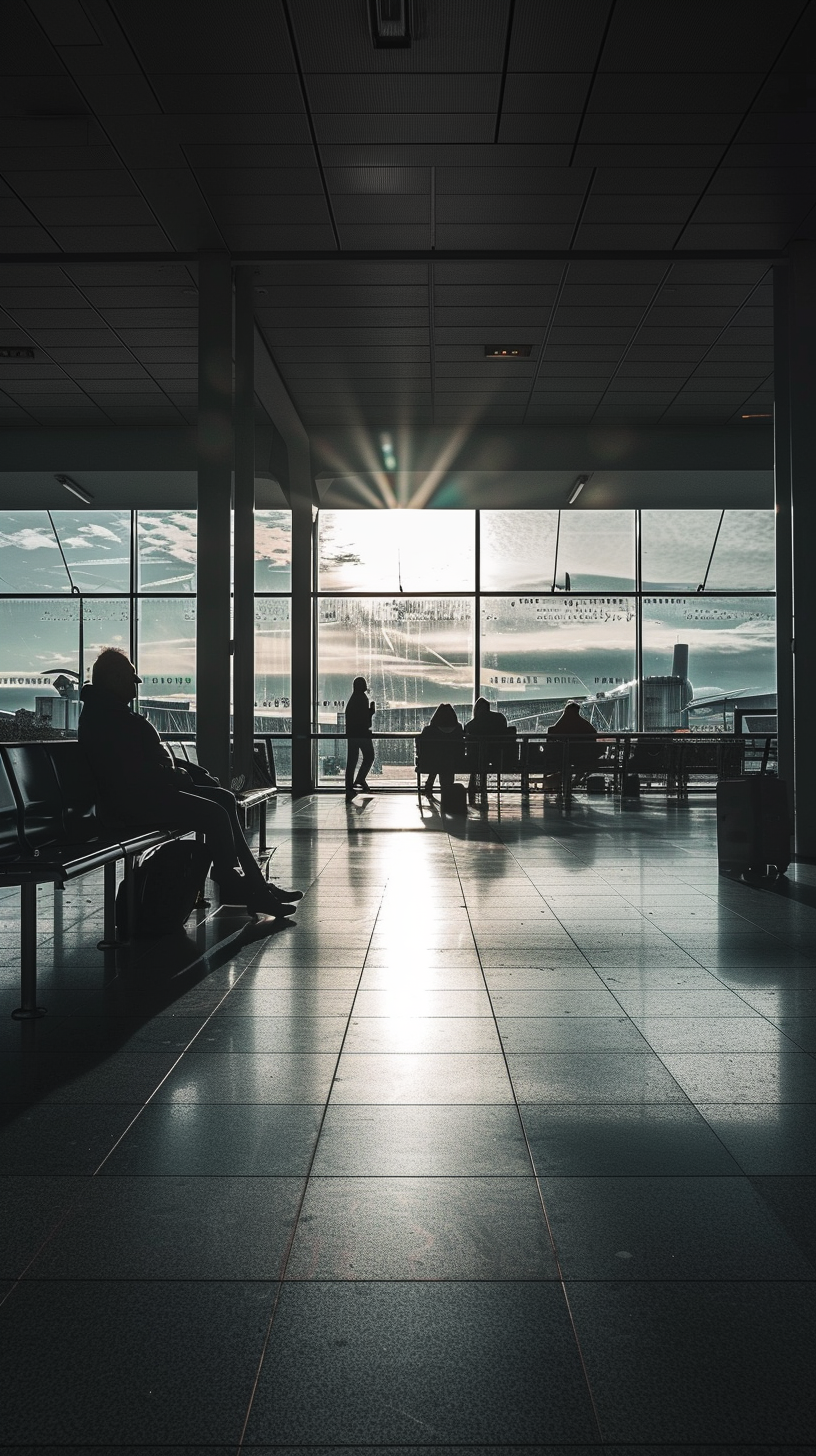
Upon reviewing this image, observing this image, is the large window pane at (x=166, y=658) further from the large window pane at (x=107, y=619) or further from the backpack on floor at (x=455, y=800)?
the backpack on floor at (x=455, y=800)

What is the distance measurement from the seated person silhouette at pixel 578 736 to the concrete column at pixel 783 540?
5.01m

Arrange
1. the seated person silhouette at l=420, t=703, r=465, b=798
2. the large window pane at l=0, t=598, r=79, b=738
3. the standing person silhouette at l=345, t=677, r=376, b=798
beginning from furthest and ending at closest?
the large window pane at l=0, t=598, r=79, b=738 < the standing person silhouette at l=345, t=677, r=376, b=798 < the seated person silhouette at l=420, t=703, r=465, b=798

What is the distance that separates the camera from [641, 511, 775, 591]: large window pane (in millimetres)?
15352

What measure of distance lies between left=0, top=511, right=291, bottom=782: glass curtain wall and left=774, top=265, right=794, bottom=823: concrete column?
8.62m

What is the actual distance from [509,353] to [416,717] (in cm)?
667

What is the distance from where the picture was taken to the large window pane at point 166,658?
15477 mm

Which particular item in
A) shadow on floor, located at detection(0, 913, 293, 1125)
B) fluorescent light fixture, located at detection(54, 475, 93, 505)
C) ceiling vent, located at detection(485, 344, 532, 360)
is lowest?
shadow on floor, located at detection(0, 913, 293, 1125)

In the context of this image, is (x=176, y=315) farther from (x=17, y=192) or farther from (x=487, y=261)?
(x=487, y=261)

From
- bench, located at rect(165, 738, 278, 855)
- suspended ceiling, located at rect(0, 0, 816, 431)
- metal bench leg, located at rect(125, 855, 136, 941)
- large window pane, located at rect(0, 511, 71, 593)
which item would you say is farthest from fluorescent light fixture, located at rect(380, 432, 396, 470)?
metal bench leg, located at rect(125, 855, 136, 941)

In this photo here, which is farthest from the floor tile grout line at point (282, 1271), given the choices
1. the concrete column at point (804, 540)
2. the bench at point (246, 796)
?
the concrete column at point (804, 540)

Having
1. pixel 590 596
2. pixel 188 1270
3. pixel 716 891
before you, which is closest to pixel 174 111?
pixel 716 891

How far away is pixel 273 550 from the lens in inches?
596

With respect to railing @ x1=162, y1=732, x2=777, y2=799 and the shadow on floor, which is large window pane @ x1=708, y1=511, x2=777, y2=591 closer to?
railing @ x1=162, y1=732, x2=777, y2=799

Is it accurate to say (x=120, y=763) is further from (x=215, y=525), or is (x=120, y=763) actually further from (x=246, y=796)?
(x=215, y=525)
